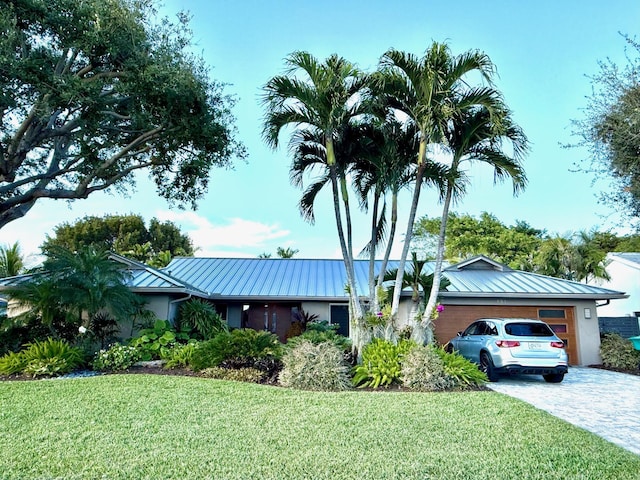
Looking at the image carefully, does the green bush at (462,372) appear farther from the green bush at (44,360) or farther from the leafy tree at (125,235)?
the leafy tree at (125,235)

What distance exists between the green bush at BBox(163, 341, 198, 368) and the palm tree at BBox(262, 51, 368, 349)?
4063 millimetres

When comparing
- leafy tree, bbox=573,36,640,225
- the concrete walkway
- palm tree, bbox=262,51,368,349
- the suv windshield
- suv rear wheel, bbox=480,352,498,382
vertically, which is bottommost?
the concrete walkway

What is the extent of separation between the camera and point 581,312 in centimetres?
1358

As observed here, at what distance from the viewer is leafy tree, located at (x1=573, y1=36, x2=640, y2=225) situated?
6465mm

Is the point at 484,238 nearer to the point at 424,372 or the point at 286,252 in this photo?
the point at 286,252

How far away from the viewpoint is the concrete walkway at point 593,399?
5.65 metres

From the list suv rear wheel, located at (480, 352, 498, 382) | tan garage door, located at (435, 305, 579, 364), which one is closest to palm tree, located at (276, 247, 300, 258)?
tan garage door, located at (435, 305, 579, 364)

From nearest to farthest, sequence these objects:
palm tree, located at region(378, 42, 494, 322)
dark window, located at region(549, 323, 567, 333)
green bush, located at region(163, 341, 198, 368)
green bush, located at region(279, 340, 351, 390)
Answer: green bush, located at region(279, 340, 351, 390) < palm tree, located at region(378, 42, 494, 322) < green bush, located at region(163, 341, 198, 368) < dark window, located at region(549, 323, 567, 333)

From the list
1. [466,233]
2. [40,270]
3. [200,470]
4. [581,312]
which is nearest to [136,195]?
[40,270]

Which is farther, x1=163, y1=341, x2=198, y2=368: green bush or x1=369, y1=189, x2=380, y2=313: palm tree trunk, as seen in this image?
x1=369, y1=189, x2=380, y2=313: palm tree trunk

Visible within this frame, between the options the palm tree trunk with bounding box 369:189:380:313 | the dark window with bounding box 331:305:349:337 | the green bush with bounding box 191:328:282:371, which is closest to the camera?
the green bush with bounding box 191:328:282:371

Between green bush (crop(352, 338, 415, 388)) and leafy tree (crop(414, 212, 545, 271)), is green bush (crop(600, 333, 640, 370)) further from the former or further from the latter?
leafy tree (crop(414, 212, 545, 271))

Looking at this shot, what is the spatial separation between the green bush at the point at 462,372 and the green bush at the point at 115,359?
23.8 feet

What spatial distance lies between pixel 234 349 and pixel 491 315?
894cm
